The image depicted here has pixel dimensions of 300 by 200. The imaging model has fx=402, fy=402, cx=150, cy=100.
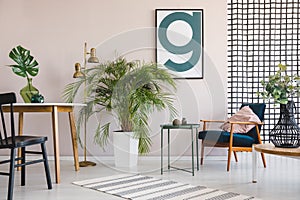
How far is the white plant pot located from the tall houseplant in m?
0.08

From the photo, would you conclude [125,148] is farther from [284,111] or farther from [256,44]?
[256,44]

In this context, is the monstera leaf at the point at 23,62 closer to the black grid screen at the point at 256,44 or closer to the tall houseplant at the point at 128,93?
the tall houseplant at the point at 128,93

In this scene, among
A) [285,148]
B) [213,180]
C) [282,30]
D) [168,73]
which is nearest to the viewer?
[285,148]

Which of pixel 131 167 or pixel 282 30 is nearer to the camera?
pixel 131 167

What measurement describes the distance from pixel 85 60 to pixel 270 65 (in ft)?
8.21

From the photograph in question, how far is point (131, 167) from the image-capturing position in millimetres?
4562

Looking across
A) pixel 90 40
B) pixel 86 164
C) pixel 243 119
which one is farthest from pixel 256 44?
pixel 86 164

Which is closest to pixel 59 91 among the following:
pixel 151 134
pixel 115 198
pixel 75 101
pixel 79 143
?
pixel 75 101

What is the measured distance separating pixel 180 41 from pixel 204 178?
1.92 m

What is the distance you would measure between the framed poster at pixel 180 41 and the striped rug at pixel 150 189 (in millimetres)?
1699

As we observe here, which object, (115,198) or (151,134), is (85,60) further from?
(115,198)

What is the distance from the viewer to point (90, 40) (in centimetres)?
518

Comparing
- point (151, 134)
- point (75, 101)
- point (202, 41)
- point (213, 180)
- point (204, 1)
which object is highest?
point (204, 1)

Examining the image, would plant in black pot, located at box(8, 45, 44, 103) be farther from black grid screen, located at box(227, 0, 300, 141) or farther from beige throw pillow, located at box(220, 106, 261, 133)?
black grid screen, located at box(227, 0, 300, 141)
